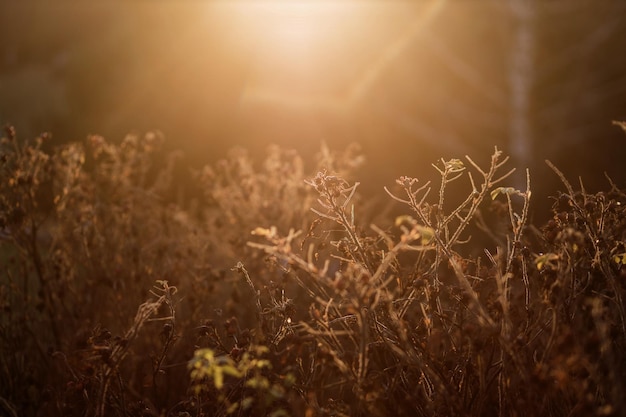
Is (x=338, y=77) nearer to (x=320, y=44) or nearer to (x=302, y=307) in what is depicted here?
(x=320, y=44)

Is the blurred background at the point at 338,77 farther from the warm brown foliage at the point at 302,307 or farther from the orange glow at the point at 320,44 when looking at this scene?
the warm brown foliage at the point at 302,307

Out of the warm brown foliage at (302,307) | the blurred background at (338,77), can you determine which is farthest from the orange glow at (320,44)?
the warm brown foliage at (302,307)

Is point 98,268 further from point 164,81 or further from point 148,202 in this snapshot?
point 164,81

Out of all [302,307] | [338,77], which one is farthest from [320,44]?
[302,307]

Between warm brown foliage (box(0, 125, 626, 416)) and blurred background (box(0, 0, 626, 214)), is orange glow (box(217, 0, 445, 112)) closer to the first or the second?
blurred background (box(0, 0, 626, 214))

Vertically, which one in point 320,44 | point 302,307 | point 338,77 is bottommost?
point 302,307

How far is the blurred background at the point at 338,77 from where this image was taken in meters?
10.5

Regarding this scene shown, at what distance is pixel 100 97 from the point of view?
36.6 feet

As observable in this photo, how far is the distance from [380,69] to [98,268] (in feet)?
30.9

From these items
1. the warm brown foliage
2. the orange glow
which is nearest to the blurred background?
the orange glow

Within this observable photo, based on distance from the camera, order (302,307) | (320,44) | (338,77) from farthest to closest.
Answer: (320,44), (338,77), (302,307)

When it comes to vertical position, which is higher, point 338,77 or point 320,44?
point 320,44

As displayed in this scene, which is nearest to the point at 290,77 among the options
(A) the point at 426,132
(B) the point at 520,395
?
(A) the point at 426,132

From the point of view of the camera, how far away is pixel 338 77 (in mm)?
12070
